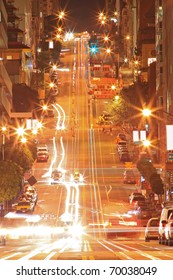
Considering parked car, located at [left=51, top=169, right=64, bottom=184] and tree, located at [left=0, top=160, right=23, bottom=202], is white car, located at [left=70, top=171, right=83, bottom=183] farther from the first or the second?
tree, located at [left=0, top=160, right=23, bottom=202]

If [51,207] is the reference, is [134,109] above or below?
above

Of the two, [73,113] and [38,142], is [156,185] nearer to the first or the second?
[38,142]

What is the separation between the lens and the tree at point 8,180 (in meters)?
65.7

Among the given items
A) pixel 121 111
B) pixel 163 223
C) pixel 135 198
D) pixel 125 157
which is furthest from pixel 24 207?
pixel 121 111

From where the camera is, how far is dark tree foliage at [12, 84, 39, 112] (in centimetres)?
12419

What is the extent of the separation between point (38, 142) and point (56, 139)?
15.0 ft

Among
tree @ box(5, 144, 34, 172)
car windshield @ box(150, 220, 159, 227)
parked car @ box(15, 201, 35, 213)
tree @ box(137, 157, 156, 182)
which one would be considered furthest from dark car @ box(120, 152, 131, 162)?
car windshield @ box(150, 220, 159, 227)

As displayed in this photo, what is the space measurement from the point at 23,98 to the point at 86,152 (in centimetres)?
1932

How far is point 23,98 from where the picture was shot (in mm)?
128000

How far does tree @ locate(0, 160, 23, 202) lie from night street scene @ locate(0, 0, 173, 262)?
0.09 m

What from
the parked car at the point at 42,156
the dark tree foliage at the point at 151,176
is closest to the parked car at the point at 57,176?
the dark tree foliage at the point at 151,176
